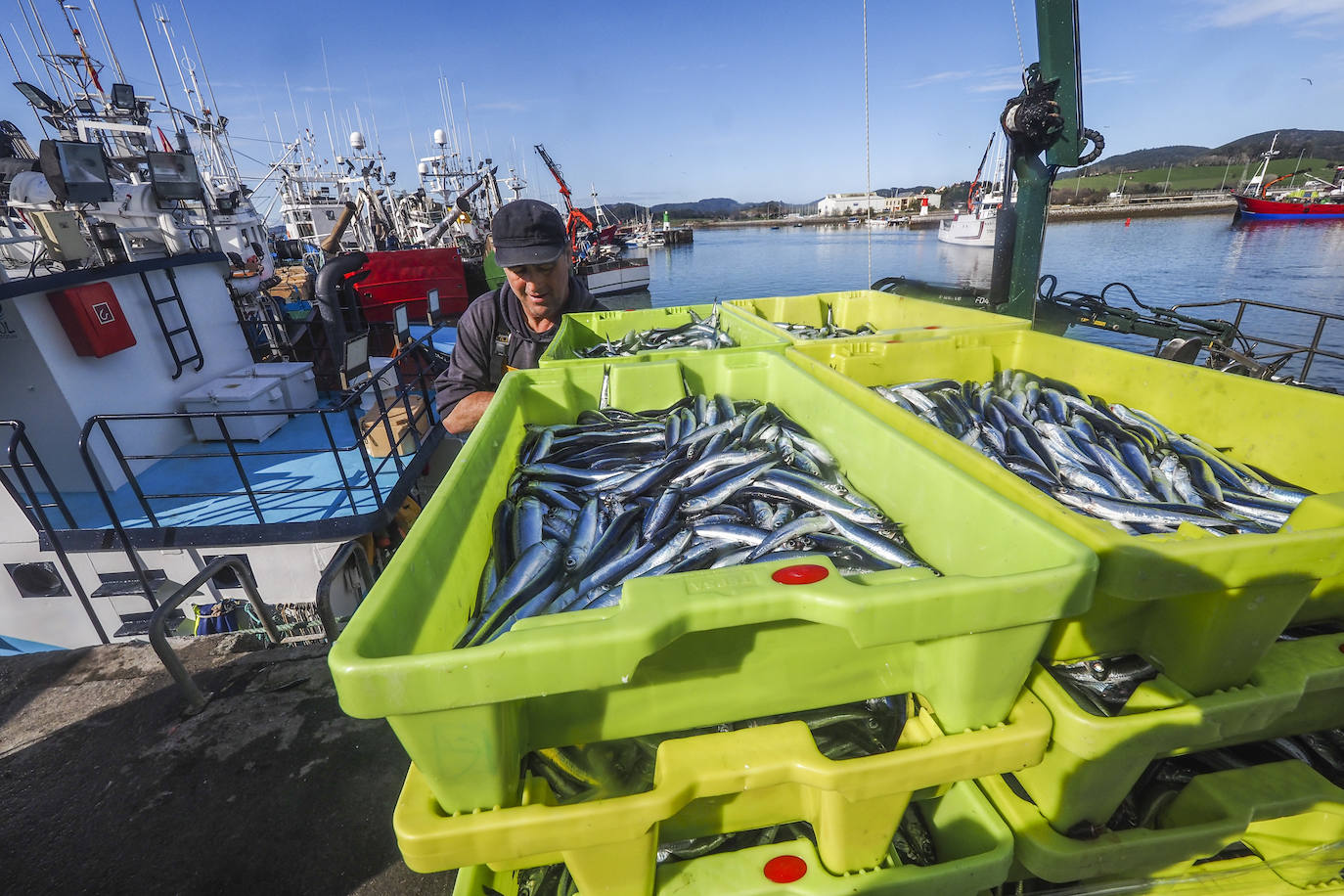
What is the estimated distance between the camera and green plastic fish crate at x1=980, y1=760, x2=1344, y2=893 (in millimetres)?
1413

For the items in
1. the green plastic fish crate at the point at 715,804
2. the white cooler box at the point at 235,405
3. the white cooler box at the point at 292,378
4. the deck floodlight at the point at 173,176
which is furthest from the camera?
the white cooler box at the point at 292,378

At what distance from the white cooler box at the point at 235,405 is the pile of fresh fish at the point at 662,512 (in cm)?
701

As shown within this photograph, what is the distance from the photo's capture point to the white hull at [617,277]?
91.8 ft

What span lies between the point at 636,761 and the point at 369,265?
16.6 metres

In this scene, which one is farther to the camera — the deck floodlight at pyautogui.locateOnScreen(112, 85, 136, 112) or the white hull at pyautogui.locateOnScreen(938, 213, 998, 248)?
the white hull at pyautogui.locateOnScreen(938, 213, 998, 248)

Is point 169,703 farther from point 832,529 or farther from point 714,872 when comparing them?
point 832,529

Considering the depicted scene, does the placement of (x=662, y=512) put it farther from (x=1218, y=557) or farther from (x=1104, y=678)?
(x=1218, y=557)

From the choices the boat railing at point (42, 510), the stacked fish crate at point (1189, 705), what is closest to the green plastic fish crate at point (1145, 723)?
the stacked fish crate at point (1189, 705)

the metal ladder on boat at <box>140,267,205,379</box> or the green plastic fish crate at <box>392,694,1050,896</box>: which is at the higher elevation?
the metal ladder on boat at <box>140,267,205,379</box>

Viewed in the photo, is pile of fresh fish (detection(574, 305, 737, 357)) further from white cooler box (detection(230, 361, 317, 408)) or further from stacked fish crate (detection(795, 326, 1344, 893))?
white cooler box (detection(230, 361, 317, 408))

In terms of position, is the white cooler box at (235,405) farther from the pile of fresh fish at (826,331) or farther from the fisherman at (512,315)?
the pile of fresh fish at (826,331)

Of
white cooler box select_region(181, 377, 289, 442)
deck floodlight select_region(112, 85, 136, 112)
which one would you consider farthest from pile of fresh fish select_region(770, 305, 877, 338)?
deck floodlight select_region(112, 85, 136, 112)

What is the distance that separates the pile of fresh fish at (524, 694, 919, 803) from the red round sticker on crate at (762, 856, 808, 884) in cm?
28

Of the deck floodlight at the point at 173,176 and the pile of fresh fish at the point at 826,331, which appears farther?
the deck floodlight at the point at 173,176
